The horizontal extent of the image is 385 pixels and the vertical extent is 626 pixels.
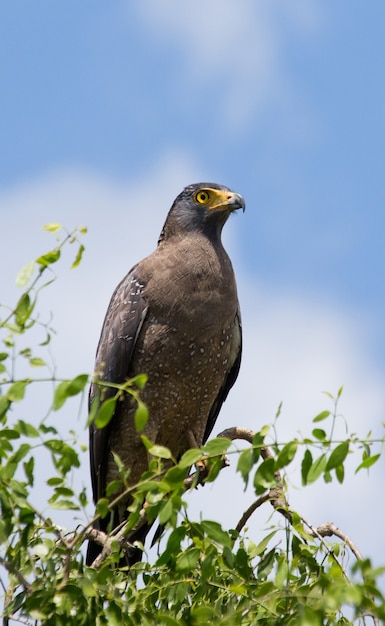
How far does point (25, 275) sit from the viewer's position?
3283 millimetres

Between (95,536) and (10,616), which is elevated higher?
(95,536)

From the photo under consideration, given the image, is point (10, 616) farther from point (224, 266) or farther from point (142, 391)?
point (224, 266)

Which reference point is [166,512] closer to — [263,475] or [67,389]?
[263,475]

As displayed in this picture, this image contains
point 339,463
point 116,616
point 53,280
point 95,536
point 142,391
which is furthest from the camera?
point 142,391

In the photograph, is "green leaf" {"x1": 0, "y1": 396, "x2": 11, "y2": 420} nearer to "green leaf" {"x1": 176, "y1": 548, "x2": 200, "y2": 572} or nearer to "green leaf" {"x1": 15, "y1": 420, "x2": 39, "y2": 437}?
"green leaf" {"x1": 15, "y1": 420, "x2": 39, "y2": 437}

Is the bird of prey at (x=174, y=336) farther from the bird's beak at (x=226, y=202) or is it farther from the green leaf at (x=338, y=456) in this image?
the green leaf at (x=338, y=456)

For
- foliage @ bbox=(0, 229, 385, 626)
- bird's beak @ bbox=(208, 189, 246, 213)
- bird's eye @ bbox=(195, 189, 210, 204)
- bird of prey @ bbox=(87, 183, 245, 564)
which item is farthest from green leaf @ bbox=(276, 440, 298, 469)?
bird's eye @ bbox=(195, 189, 210, 204)

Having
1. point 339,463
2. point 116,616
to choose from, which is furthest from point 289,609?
point 339,463

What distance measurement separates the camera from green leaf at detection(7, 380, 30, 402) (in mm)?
3104

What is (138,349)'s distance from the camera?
7.08 m

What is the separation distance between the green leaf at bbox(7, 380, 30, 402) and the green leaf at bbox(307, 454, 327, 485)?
0.90 metres

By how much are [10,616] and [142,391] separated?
10.9 ft

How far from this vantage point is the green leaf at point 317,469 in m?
3.12

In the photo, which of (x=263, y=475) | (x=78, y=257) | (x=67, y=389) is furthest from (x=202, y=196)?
(x=67, y=389)
